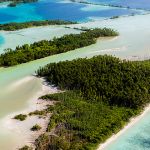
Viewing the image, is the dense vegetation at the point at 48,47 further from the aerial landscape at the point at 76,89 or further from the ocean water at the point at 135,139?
the ocean water at the point at 135,139

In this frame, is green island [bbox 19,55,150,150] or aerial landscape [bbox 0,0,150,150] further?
aerial landscape [bbox 0,0,150,150]

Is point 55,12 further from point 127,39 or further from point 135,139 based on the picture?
point 135,139

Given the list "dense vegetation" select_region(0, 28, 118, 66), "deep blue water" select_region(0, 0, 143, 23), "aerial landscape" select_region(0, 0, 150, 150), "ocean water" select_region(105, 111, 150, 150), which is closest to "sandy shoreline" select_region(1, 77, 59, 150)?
"aerial landscape" select_region(0, 0, 150, 150)

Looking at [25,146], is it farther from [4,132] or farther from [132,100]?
[132,100]

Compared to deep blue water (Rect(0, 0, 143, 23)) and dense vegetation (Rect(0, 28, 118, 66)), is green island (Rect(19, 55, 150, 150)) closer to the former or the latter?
dense vegetation (Rect(0, 28, 118, 66))

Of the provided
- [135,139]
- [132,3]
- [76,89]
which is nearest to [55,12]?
[132,3]

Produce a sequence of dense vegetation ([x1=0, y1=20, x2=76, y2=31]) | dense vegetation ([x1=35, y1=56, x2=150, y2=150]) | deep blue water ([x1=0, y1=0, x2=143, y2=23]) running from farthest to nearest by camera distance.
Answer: deep blue water ([x1=0, y1=0, x2=143, y2=23]), dense vegetation ([x1=0, y1=20, x2=76, y2=31]), dense vegetation ([x1=35, y1=56, x2=150, y2=150])

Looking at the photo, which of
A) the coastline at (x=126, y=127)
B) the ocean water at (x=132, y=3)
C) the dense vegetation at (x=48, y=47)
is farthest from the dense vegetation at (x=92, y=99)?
the ocean water at (x=132, y=3)
